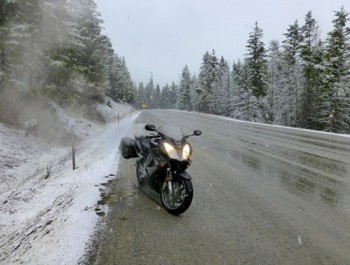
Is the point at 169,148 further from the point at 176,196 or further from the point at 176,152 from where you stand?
the point at 176,196

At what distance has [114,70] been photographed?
65.4 m

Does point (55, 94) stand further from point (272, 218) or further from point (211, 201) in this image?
point (272, 218)

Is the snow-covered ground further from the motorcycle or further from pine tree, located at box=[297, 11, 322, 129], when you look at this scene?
pine tree, located at box=[297, 11, 322, 129]

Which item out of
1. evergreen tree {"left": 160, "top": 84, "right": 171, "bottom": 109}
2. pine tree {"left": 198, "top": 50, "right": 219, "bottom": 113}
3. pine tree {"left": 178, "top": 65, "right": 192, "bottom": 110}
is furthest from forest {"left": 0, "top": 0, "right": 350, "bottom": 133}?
evergreen tree {"left": 160, "top": 84, "right": 171, "bottom": 109}

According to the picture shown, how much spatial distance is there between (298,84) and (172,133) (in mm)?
40848

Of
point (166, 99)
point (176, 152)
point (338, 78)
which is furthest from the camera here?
point (166, 99)

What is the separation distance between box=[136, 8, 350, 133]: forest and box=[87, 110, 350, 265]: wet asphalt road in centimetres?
2772

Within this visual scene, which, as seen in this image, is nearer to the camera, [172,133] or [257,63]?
[172,133]

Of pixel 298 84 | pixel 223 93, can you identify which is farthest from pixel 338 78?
pixel 223 93

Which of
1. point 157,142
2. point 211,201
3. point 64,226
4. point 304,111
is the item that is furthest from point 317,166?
point 304,111

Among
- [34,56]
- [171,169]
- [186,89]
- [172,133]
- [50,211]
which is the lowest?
[50,211]

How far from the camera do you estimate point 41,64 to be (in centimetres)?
1766

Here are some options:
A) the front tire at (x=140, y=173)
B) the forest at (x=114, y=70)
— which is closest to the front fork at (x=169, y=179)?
the front tire at (x=140, y=173)

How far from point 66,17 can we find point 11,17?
333 centimetres
